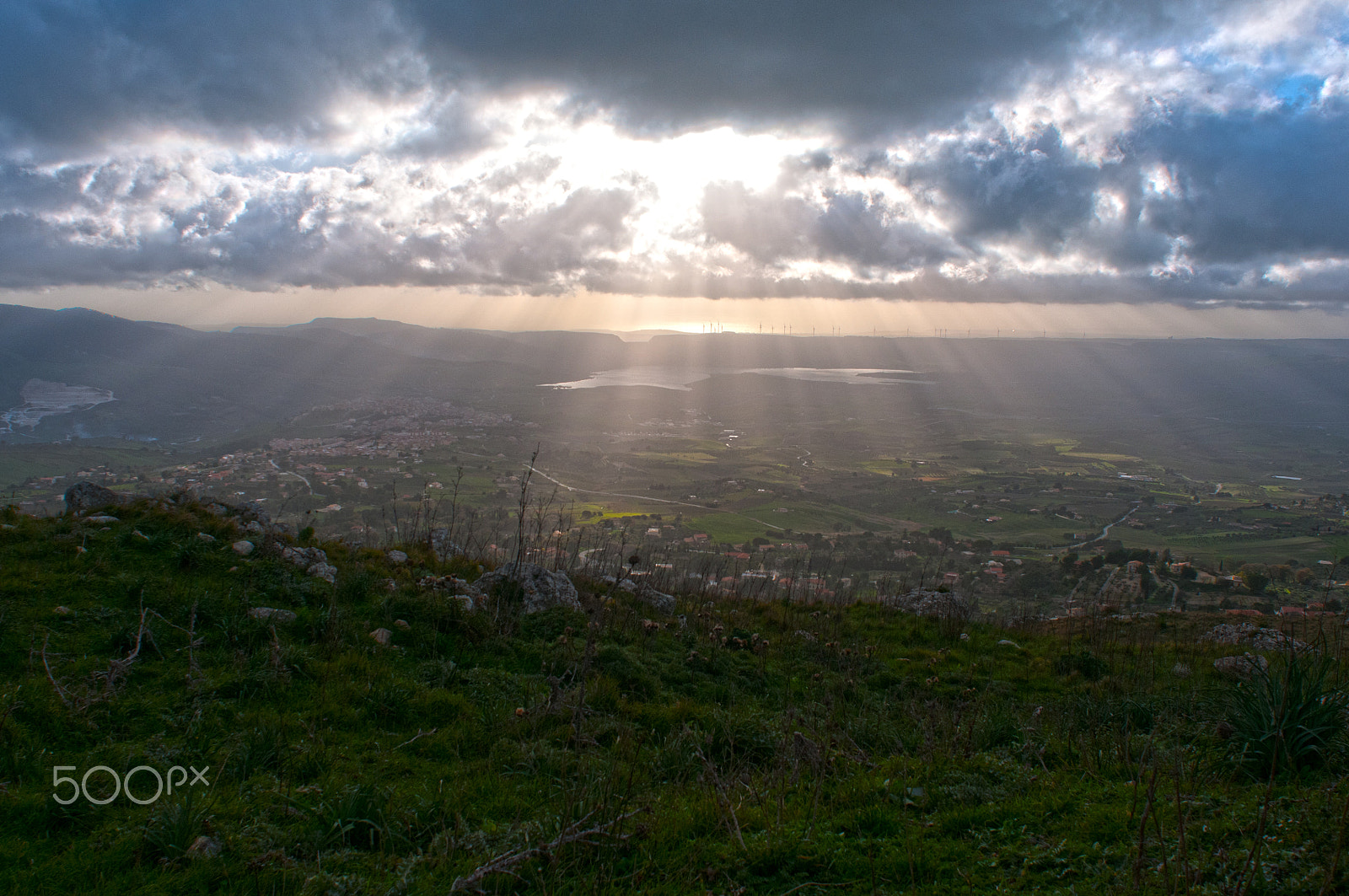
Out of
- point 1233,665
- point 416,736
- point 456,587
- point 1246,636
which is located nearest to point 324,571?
point 456,587

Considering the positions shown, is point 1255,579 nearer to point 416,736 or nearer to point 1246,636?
point 1246,636

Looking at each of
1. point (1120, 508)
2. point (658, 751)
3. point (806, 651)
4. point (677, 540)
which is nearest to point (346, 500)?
point (677, 540)

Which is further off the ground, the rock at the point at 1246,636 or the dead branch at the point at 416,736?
the dead branch at the point at 416,736

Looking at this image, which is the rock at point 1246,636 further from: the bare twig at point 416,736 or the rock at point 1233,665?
the bare twig at point 416,736

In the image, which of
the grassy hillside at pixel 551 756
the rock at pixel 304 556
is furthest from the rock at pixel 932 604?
the rock at pixel 304 556

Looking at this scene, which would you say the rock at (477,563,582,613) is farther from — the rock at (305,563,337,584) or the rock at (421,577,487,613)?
the rock at (305,563,337,584)

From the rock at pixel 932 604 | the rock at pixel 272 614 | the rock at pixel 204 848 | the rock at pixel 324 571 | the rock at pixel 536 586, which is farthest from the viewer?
the rock at pixel 932 604

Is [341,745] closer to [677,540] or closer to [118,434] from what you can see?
[677,540]
